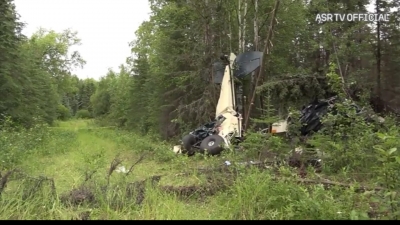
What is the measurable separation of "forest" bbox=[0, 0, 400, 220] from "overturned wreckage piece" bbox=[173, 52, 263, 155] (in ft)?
1.91

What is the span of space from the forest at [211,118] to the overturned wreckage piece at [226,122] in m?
0.58

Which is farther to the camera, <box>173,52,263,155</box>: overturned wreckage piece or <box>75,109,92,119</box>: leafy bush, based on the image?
<box>75,109,92,119</box>: leafy bush

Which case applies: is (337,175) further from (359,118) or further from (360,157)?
(359,118)

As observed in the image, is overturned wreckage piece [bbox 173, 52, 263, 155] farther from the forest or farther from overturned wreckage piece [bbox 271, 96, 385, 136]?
overturned wreckage piece [bbox 271, 96, 385, 136]

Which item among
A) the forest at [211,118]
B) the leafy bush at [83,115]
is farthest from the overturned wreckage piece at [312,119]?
the leafy bush at [83,115]

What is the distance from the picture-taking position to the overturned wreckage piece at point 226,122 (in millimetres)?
9844

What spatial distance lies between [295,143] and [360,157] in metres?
1.47

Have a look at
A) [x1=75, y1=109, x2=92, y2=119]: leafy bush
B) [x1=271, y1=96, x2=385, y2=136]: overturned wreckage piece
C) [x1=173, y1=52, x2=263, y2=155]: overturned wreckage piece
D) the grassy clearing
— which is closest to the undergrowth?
the grassy clearing

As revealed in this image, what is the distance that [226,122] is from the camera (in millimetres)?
10555

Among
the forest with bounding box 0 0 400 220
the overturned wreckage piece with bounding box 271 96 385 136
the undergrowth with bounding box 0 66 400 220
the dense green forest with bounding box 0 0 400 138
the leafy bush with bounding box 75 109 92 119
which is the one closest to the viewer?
the undergrowth with bounding box 0 66 400 220

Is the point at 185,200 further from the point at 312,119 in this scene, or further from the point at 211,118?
the point at 211,118

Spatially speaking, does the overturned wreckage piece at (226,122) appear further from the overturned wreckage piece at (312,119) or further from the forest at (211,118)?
the overturned wreckage piece at (312,119)

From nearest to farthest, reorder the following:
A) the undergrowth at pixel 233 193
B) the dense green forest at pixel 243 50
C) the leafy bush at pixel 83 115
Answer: the undergrowth at pixel 233 193 → the dense green forest at pixel 243 50 → the leafy bush at pixel 83 115

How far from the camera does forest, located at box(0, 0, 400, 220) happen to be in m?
4.26
